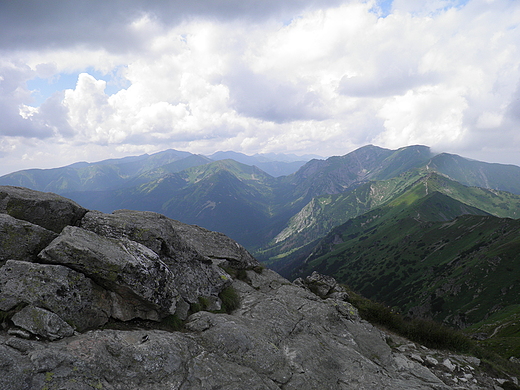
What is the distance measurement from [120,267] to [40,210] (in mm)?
8388

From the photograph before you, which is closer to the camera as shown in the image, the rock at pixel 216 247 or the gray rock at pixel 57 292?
the gray rock at pixel 57 292

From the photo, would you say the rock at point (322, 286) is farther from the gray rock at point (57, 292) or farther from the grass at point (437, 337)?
the gray rock at point (57, 292)

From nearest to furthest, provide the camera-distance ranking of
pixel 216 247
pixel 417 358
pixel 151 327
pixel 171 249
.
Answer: pixel 151 327
pixel 171 249
pixel 417 358
pixel 216 247

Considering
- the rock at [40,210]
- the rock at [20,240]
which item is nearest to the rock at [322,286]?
the rock at [40,210]

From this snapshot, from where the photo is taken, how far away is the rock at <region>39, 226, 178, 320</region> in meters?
12.2

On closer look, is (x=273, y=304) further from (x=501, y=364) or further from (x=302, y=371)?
(x=501, y=364)

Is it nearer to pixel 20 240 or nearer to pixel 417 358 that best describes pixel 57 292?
pixel 20 240

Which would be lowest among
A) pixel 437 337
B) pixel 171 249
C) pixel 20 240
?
pixel 437 337

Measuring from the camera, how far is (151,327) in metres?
13.0

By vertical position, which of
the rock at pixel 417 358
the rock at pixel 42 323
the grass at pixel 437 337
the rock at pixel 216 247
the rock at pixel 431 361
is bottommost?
the grass at pixel 437 337

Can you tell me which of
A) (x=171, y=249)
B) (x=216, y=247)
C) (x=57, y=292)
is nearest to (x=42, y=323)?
(x=57, y=292)

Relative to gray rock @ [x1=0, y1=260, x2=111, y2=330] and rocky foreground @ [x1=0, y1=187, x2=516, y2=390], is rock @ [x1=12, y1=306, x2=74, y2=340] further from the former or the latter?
gray rock @ [x1=0, y1=260, x2=111, y2=330]

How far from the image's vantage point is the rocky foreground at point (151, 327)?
9328 millimetres

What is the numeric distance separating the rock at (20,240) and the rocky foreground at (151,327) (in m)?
0.04
